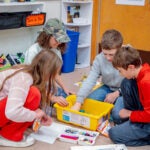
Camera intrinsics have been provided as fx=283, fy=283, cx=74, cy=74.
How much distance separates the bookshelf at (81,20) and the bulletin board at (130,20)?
18 cm

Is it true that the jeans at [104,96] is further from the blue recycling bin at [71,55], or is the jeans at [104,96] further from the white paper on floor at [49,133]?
the blue recycling bin at [71,55]

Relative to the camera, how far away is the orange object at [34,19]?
8.95 ft

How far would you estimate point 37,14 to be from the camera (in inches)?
110

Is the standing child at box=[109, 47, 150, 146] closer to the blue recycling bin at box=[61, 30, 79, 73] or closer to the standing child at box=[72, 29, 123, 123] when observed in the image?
the standing child at box=[72, 29, 123, 123]

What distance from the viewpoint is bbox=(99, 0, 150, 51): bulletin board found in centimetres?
293

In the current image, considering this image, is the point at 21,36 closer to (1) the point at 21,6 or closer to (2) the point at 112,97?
(1) the point at 21,6

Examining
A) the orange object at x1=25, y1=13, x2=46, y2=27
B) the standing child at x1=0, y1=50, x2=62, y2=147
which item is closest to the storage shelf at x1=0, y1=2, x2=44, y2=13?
the orange object at x1=25, y1=13, x2=46, y2=27

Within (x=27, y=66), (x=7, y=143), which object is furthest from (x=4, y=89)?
(x=7, y=143)

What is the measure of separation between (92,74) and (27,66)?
0.56m

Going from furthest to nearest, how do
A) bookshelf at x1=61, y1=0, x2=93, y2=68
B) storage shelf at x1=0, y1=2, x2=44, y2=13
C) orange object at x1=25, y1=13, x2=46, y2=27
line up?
1. bookshelf at x1=61, y1=0, x2=93, y2=68
2. orange object at x1=25, y1=13, x2=46, y2=27
3. storage shelf at x1=0, y1=2, x2=44, y2=13

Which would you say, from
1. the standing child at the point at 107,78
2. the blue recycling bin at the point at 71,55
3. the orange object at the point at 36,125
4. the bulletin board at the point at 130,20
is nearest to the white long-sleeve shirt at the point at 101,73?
the standing child at the point at 107,78

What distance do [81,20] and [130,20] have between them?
21.0 inches

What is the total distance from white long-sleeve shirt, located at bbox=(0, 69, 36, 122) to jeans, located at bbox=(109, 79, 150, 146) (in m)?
0.50

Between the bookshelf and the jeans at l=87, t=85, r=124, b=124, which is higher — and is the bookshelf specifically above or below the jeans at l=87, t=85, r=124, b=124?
above
